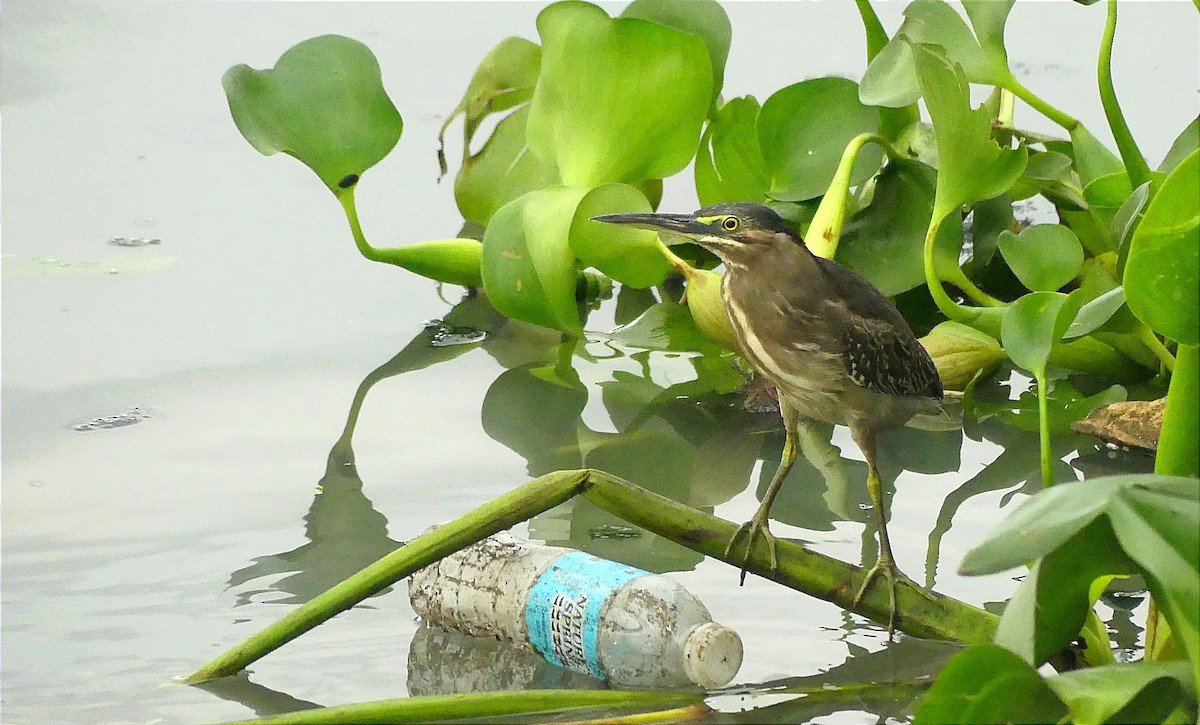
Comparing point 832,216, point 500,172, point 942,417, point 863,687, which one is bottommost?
point 863,687

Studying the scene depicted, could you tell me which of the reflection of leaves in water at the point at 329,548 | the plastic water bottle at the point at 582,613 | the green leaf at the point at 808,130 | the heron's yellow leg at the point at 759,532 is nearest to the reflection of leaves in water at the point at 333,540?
Result: the reflection of leaves in water at the point at 329,548

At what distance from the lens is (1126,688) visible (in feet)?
2.91

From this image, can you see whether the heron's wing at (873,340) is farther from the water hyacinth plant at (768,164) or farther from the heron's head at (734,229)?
the water hyacinth plant at (768,164)

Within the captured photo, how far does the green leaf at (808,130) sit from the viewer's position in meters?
2.00

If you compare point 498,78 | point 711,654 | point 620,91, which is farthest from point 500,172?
point 711,654

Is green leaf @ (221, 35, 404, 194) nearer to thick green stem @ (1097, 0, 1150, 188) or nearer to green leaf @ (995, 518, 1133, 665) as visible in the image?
thick green stem @ (1097, 0, 1150, 188)

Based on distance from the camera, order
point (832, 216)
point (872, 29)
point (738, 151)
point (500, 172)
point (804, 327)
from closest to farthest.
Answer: point (804, 327) → point (832, 216) → point (872, 29) → point (738, 151) → point (500, 172)

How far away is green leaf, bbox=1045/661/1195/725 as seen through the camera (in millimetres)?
883

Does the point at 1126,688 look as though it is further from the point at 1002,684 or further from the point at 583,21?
the point at 583,21

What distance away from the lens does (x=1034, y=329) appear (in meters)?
1.25

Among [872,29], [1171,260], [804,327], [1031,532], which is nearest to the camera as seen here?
[1031,532]

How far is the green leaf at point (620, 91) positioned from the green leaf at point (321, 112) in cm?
24

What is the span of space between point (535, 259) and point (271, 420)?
1.31 feet

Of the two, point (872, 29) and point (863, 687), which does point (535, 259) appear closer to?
point (872, 29)
